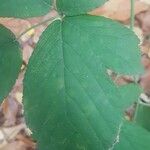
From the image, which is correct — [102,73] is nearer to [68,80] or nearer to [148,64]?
[68,80]

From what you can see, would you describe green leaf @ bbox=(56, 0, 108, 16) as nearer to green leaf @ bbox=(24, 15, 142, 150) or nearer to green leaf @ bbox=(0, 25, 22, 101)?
green leaf @ bbox=(24, 15, 142, 150)

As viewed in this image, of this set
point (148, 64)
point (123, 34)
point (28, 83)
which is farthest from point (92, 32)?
point (148, 64)

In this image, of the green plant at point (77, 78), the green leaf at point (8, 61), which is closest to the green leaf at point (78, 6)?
the green plant at point (77, 78)

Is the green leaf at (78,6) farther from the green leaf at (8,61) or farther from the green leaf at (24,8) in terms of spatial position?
the green leaf at (8,61)

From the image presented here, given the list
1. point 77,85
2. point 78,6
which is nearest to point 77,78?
point 77,85

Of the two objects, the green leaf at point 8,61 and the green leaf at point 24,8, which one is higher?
the green leaf at point 24,8

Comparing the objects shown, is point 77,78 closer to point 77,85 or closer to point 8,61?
point 77,85

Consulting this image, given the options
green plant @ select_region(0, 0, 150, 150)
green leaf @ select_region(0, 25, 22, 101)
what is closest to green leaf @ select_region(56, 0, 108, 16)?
green plant @ select_region(0, 0, 150, 150)
